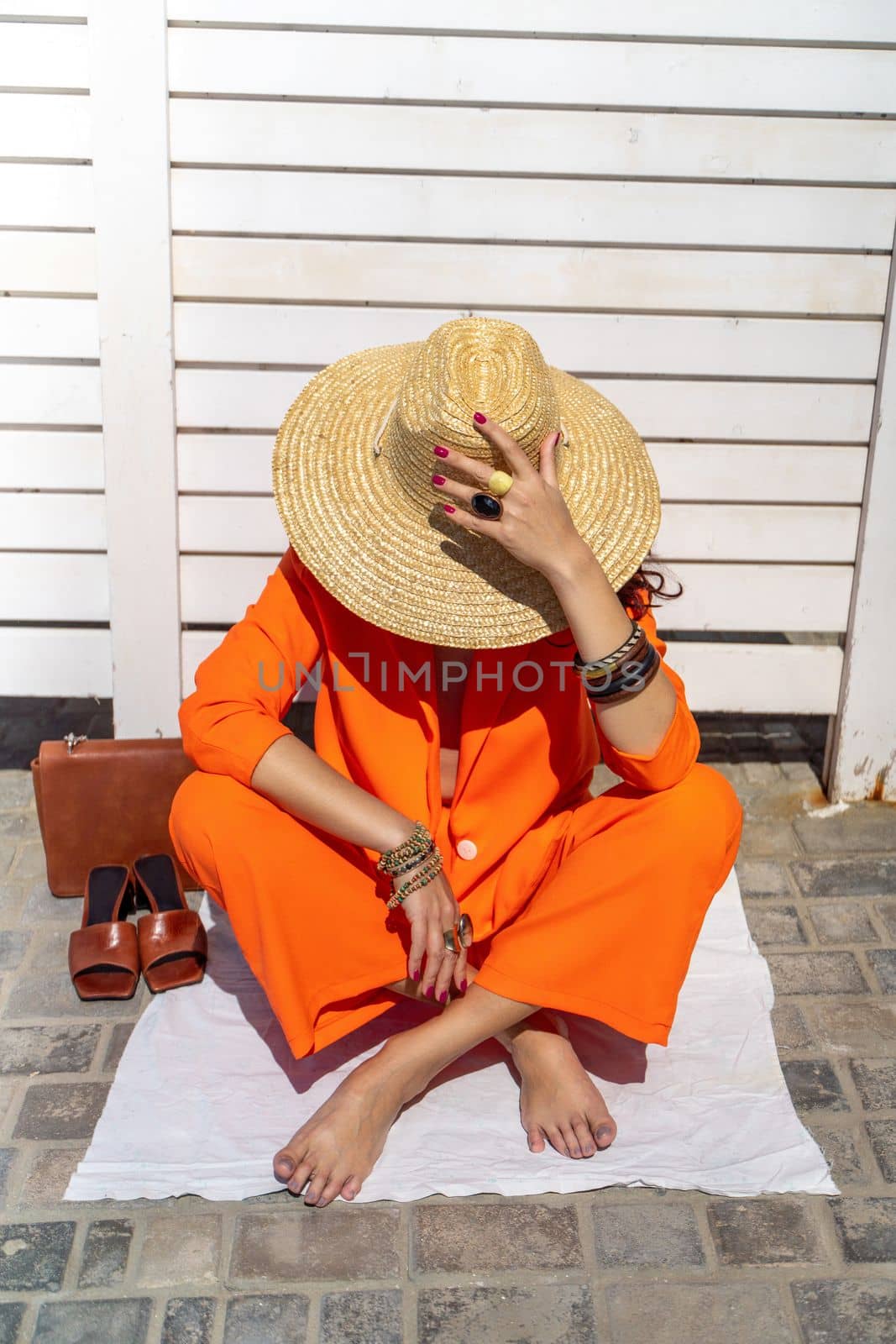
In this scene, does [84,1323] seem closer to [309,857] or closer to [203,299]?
[309,857]

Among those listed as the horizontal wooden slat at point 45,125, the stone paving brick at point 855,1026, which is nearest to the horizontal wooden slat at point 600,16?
the horizontal wooden slat at point 45,125

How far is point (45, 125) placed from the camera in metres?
3.18

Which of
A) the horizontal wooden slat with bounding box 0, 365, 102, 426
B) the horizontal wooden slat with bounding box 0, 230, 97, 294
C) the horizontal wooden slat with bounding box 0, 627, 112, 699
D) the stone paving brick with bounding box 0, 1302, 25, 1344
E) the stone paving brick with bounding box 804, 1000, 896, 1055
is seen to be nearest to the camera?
the stone paving brick with bounding box 0, 1302, 25, 1344

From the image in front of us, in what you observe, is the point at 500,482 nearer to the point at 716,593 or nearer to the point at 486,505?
the point at 486,505

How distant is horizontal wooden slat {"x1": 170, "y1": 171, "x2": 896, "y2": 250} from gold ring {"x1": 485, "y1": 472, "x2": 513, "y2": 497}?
143 cm

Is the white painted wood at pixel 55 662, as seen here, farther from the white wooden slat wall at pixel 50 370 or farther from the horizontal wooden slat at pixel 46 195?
the horizontal wooden slat at pixel 46 195

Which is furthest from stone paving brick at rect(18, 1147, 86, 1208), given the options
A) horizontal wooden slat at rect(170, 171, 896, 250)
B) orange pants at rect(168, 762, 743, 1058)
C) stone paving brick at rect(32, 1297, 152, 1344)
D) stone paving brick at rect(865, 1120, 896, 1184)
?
horizontal wooden slat at rect(170, 171, 896, 250)

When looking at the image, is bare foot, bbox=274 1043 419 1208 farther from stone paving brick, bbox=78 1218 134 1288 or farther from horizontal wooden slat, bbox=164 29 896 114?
horizontal wooden slat, bbox=164 29 896 114

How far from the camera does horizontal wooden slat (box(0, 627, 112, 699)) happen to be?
361 cm

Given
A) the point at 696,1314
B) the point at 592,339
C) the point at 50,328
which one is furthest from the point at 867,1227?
the point at 50,328

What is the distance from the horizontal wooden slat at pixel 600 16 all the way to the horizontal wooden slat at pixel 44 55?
0.27 feet

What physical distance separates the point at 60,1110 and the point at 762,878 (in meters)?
1.91

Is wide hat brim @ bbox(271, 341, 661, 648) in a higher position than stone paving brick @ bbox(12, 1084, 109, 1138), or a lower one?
higher

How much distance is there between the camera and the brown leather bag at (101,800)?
305cm
